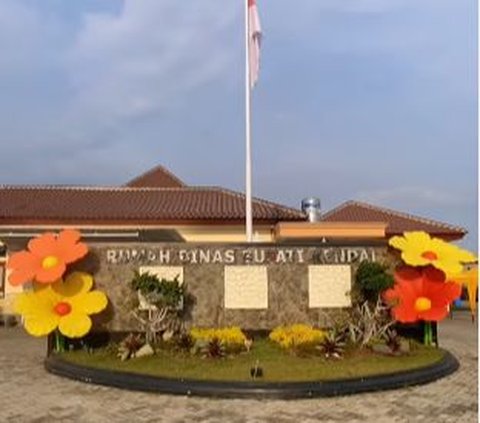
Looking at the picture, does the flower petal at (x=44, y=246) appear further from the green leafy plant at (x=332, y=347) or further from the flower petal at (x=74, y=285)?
the green leafy plant at (x=332, y=347)

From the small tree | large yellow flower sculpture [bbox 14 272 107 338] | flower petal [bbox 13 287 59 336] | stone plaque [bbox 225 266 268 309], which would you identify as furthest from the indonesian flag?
flower petal [bbox 13 287 59 336]

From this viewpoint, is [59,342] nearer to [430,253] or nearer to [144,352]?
[144,352]

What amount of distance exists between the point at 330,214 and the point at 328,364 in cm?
2013

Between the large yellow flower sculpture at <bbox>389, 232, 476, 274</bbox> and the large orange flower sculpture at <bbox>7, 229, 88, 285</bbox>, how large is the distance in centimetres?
604

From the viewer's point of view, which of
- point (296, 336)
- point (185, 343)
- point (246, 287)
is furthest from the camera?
point (246, 287)

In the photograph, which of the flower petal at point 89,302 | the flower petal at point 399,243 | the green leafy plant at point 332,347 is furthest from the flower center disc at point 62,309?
the flower petal at point 399,243

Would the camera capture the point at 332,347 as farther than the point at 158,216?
No

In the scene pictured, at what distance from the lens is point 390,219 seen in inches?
1107

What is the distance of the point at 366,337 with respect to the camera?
11.7m

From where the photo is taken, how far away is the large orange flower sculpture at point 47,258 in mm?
12039

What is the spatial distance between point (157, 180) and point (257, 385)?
2507cm

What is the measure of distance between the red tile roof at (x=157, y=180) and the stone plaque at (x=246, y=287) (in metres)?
19.8

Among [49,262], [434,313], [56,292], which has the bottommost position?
[434,313]

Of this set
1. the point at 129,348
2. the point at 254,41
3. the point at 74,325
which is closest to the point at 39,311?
the point at 74,325
